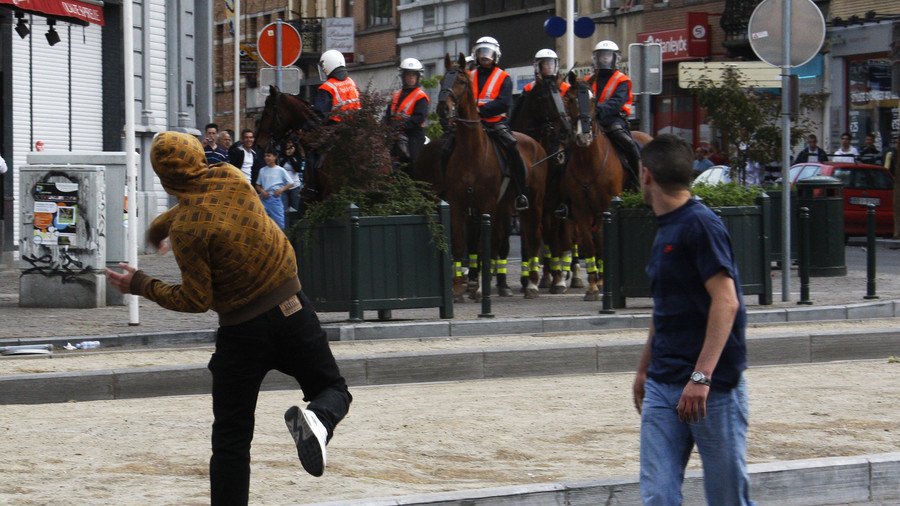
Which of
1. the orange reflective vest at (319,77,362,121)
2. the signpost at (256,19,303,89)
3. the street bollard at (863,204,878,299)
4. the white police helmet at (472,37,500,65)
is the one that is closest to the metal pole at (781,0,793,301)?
the street bollard at (863,204,878,299)

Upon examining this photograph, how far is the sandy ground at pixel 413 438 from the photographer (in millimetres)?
8406

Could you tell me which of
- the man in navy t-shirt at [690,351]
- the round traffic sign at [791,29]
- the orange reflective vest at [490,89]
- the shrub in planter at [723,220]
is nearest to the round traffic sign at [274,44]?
the orange reflective vest at [490,89]

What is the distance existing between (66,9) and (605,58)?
727 centimetres

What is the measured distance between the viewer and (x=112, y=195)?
18031 mm

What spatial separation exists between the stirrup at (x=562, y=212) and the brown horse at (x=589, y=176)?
1.48 ft

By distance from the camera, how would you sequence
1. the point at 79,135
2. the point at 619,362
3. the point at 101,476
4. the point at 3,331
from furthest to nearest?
the point at 79,135
the point at 3,331
the point at 619,362
the point at 101,476

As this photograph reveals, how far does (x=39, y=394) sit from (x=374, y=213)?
4492mm

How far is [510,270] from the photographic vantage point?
24391 mm

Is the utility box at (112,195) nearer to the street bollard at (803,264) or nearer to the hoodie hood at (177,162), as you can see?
the street bollard at (803,264)

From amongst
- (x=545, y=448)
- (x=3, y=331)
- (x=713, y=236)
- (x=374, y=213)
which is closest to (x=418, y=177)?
(x=374, y=213)

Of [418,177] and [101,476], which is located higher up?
[418,177]

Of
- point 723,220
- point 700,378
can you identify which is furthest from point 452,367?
point 700,378

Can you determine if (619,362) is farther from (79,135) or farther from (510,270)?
(79,135)

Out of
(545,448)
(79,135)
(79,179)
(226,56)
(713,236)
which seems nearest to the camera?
(713,236)
